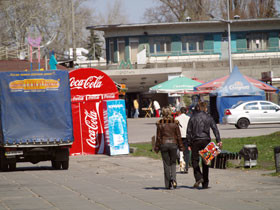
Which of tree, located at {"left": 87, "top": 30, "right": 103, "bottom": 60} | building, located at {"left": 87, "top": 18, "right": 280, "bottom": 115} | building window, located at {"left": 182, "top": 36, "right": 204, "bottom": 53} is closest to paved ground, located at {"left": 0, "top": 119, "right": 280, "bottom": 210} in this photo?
building, located at {"left": 87, "top": 18, "right": 280, "bottom": 115}

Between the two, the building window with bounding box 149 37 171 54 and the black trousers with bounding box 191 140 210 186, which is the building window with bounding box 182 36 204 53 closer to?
the building window with bounding box 149 37 171 54

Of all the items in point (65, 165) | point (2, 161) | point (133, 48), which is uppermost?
point (133, 48)

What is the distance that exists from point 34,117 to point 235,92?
81.8 feet

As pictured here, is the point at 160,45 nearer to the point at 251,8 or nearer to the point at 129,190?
the point at 251,8

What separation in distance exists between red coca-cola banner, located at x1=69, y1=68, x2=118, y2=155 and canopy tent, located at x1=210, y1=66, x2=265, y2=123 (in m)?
17.2

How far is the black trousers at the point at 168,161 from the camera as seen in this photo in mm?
12812

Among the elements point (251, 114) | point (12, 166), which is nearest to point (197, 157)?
point (12, 166)

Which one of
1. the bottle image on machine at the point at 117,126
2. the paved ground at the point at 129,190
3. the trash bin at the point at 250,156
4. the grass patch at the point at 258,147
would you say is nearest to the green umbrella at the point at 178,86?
the grass patch at the point at 258,147

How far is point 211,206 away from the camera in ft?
33.1

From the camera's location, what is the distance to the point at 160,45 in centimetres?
6519

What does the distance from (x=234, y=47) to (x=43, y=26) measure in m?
24.7

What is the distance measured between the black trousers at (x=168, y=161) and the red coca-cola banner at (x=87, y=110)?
12627 mm

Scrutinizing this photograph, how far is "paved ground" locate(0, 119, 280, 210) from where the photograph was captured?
412 inches

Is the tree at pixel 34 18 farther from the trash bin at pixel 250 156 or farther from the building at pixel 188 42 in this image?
the trash bin at pixel 250 156
